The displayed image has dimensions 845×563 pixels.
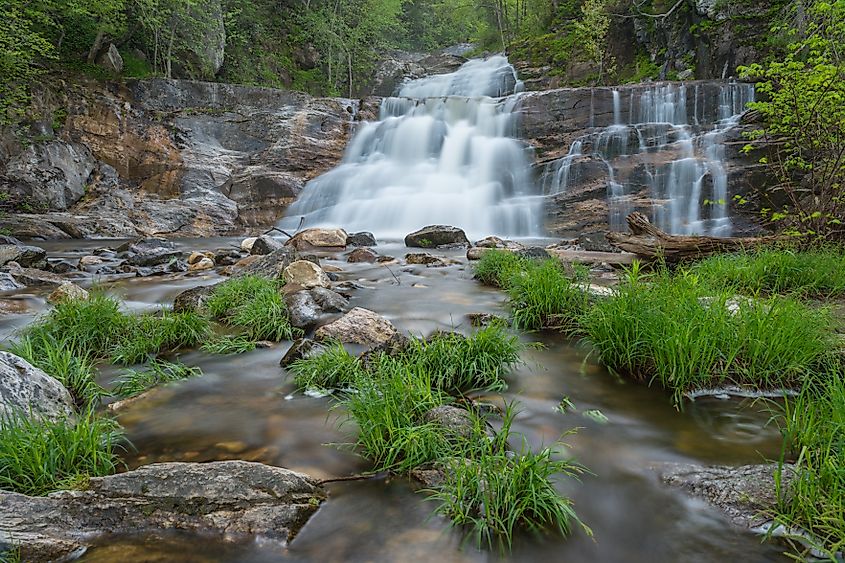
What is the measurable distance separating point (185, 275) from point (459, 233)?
22.1ft

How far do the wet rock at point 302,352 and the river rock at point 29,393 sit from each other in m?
1.42

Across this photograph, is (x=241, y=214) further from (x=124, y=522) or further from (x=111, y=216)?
(x=124, y=522)

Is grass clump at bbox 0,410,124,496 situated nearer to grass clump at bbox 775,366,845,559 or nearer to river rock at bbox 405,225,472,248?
grass clump at bbox 775,366,845,559

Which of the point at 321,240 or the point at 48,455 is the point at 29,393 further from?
the point at 321,240

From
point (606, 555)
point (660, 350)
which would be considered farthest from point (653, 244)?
point (606, 555)

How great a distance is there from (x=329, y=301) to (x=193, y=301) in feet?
5.24

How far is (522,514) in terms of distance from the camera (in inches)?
76.3

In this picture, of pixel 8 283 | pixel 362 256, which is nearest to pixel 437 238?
pixel 362 256

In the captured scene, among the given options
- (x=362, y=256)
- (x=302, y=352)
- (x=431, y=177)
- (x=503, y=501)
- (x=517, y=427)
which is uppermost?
(x=431, y=177)

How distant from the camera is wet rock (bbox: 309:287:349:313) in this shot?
211 inches

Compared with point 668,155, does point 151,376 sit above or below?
below

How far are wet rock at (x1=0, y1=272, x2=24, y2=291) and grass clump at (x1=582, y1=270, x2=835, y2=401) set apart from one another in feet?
27.7

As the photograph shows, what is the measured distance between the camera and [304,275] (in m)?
6.18

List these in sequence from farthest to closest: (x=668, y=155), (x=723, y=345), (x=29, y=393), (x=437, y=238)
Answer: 1. (x=668, y=155)
2. (x=437, y=238)
3. (x=723, y=345)
4. (x=29, y=393)
